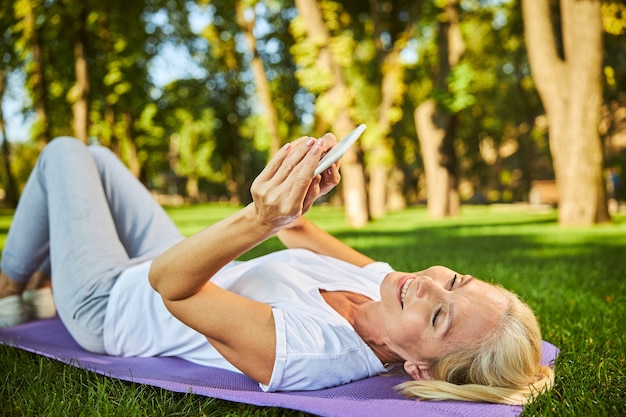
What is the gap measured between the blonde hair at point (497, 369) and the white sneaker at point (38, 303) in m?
2.58

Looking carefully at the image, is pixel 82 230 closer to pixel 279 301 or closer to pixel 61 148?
pixel 61 148

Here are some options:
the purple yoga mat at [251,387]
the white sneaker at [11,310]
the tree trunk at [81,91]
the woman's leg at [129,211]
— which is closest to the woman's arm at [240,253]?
the purple yoga mat at [251,387]

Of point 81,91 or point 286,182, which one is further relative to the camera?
point 81,91

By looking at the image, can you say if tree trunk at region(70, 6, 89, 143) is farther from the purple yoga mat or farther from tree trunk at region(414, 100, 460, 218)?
the purple yoga mat

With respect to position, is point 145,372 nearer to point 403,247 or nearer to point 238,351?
point 238,351

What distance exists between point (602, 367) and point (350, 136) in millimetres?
1768

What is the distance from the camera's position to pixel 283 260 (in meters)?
2.89

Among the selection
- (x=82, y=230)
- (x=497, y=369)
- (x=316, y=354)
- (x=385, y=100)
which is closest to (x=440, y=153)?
(x=385, y=100)

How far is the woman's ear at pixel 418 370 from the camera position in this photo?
7.78 ft

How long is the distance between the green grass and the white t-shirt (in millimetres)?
233

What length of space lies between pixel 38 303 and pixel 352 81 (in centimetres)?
Answer: 2730

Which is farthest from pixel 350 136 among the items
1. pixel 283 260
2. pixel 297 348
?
pixel 283 260

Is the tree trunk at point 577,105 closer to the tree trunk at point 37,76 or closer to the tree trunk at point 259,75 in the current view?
the tree trunk at point 259,75

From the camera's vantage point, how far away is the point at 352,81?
29.8 m
